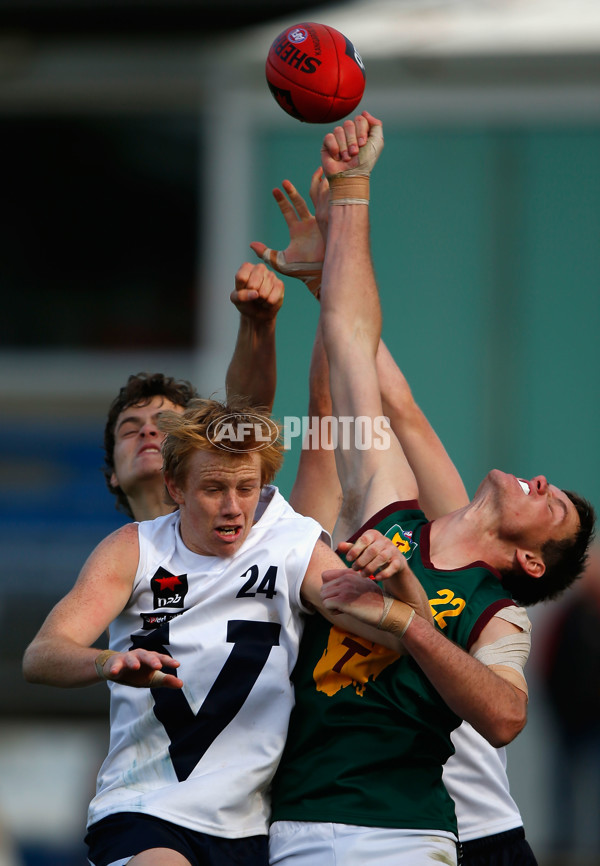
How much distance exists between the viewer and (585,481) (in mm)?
11828

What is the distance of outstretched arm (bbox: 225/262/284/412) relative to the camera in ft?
13.9

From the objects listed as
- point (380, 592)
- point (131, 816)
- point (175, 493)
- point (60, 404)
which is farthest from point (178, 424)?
point (60, 404)

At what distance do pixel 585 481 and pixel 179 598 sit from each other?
29.3 ft

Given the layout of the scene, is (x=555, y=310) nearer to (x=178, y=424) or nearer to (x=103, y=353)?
(x=103, y=353)

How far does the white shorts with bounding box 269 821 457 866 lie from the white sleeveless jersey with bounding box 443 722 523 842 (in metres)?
0.60

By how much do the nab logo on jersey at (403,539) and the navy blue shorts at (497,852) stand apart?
1051 millimetres

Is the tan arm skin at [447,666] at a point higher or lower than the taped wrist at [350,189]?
lower

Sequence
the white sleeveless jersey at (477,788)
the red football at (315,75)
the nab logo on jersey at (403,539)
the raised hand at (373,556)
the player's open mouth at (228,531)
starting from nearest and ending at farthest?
the raised hand at (373,556)
the player's open mouth at (228,531)
the nab logo on jersey at (403,539)
the white sleeveless jersey at (477,788)
the red football at (315,75)

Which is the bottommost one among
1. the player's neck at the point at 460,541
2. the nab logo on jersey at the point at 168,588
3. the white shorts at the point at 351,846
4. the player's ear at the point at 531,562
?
the white shorts at the point at 351,846

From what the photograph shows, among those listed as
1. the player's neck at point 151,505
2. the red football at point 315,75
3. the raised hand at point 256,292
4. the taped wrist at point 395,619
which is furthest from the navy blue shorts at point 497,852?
the red football at point 315,75

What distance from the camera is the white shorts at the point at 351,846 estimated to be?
333 centimetres

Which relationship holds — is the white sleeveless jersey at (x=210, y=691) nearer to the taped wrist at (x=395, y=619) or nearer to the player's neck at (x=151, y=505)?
the taped wrist at (x=395, y=619)

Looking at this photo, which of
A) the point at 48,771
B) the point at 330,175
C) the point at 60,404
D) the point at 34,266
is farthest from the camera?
the point at 34,266

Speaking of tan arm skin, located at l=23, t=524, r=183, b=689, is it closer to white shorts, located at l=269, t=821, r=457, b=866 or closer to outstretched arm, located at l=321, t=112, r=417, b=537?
white shorts, located at l=269, t=821, r=457, b=866
